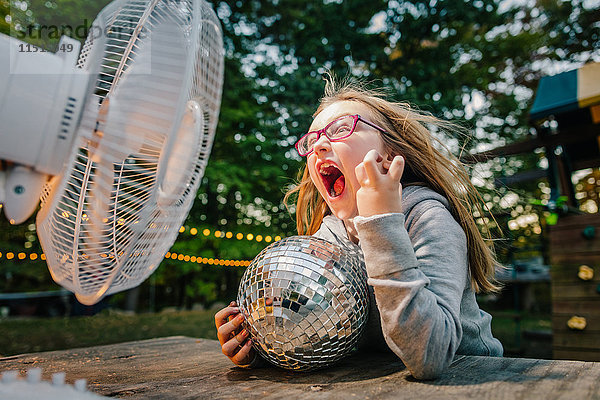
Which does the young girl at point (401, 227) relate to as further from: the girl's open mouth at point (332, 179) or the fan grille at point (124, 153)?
the fan grille at point (124, 153)

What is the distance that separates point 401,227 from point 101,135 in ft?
2.52

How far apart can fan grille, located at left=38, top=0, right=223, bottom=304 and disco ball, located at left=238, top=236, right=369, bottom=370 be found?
1.19 ft

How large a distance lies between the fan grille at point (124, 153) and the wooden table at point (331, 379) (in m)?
0.29

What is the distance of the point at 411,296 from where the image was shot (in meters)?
1.05

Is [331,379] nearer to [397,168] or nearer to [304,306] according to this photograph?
[304,306]

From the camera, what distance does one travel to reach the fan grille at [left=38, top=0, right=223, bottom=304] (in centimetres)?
99

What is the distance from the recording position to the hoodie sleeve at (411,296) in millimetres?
1050

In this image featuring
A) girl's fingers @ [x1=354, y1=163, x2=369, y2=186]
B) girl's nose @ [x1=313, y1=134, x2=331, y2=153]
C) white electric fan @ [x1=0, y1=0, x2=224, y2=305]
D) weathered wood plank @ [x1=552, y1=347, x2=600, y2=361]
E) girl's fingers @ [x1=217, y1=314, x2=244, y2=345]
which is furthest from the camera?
weathered wood plank @ [x1=552, y1=347, x2=600, y2=361]

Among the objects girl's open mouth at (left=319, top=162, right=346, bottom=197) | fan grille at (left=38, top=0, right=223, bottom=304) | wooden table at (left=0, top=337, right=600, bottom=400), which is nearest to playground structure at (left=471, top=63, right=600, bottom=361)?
girl's open mouth at (left=319, top=162, right=346, bottom=197)

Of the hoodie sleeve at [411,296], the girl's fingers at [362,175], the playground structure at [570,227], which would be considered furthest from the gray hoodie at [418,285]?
the playground structure at [570,227]

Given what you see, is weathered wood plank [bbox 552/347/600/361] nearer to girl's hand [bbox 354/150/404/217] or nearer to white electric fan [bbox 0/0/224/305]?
girl's hand [bbox 354/150/404/217]

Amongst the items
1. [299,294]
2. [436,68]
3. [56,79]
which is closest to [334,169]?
[299,294]

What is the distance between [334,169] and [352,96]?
0.39 m

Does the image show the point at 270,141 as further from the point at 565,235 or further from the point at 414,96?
the point at 565,235
